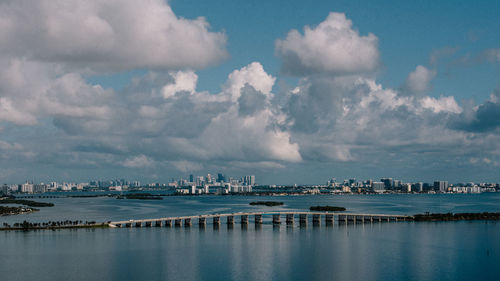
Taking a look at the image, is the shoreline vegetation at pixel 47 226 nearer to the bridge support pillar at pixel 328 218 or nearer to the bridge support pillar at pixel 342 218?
the bridge support pillar at pixel 328 218

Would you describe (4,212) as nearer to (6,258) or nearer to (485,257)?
(6,258)

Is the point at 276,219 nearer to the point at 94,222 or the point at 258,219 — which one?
the point at 258,219

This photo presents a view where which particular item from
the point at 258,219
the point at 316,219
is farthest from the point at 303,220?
the point at 258,219

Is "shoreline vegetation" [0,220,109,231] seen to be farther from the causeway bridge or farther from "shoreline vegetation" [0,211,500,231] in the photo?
the causeway bridge

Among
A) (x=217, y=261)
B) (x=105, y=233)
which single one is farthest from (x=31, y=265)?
(x=105, y=233)

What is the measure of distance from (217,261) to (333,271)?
40.9ft

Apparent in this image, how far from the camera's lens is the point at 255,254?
59625 millimetres

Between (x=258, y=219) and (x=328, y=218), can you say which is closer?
(x=258, y=219)

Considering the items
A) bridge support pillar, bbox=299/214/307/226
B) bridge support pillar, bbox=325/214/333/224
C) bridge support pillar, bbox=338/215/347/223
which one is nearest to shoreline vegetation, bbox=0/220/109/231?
bridge support pillar, bbox=299/214/307/226

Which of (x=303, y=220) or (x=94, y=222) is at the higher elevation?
(x=94, y=222)

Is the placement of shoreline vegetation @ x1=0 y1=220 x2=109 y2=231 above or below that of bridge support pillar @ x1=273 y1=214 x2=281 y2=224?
above

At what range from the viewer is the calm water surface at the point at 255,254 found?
1897 inches

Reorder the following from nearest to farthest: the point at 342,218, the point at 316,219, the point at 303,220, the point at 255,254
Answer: the point at 255,254, the point at 303,220, the point at 316,219, the point at 342,218

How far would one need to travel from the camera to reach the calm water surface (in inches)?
1897
